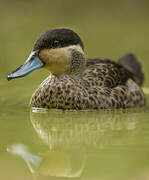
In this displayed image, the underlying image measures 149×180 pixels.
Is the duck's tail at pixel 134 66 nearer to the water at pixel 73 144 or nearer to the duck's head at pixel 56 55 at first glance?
the water at pixel 73 144

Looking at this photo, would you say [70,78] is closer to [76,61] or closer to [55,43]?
[76,61]

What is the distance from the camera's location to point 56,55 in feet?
21.7

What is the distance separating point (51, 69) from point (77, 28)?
23.0ft

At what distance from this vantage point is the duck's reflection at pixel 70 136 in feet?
15.7

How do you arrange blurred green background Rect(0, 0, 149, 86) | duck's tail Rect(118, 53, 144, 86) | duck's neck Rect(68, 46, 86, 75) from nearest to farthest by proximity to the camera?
duck's neck Rect(68, 46, 86, 75) < duck's tail Rect(118, 53, 144, 86) < blurred green background Rect(0, 0, 149, 86)

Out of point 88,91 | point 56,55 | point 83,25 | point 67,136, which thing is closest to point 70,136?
point 67,136

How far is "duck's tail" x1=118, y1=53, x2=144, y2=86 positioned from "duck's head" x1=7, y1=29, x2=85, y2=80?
5.14 feet

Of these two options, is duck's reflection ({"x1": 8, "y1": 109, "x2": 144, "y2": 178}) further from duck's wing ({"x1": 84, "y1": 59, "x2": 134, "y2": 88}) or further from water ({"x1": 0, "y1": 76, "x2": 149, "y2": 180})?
duck's wing ({"x1": 84, "y1": 59, "x2": 134, "y2": 88})

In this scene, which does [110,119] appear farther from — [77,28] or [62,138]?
[77,28]

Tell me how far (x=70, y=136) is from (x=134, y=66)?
308 cm

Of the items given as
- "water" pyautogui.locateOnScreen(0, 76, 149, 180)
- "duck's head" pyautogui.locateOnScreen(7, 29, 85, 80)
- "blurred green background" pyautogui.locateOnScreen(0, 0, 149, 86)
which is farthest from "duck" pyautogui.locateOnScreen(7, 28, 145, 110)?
"blurred green background" pyautogui.locateOnScreen(0, 0, 149, 86)

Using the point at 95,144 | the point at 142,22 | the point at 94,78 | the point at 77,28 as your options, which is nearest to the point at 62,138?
the point at 95,144

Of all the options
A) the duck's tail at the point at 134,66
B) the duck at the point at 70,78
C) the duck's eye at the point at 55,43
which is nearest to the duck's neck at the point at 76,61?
the duck at the point at 70,78

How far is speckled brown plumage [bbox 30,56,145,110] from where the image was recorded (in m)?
6.66
